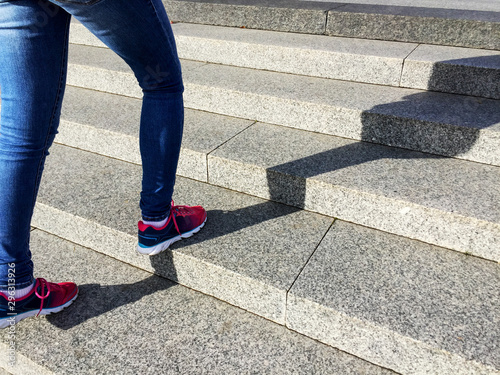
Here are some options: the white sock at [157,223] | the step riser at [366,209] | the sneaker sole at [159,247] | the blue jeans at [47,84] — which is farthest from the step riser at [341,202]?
the blue jeans at [47,84]

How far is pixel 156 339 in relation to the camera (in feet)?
5.86

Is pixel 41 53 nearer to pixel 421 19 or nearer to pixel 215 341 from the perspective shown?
pixel 215 341

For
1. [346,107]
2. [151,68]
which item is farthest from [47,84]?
[346,107]

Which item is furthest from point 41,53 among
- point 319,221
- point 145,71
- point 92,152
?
point 92,152

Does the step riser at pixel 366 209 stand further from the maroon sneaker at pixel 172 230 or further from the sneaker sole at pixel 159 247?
the sneaker sole at pixel 159 247

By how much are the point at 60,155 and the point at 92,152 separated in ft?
0.71

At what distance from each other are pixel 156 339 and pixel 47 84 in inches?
43.8

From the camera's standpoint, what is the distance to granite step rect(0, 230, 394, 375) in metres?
1.67

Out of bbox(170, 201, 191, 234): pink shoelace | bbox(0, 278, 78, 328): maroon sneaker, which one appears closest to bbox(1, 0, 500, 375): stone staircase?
bbox(170, 201, 191, 234): pink shoelace

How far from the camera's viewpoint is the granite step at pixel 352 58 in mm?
2678

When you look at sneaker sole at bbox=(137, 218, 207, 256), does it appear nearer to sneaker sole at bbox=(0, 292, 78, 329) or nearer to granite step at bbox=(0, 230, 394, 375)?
granite step at bbox=(0, 230, 394, 375)

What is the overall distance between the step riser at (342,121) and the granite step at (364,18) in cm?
89

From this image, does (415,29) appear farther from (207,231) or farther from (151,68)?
(151,68)

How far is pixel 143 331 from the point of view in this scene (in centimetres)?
183
